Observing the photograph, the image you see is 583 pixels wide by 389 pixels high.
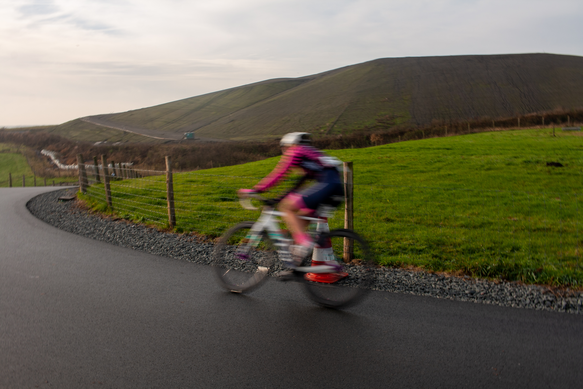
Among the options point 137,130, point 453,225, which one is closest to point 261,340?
point 453,225

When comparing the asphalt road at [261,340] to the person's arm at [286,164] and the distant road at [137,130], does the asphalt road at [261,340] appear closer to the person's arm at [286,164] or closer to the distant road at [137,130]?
the person's arm at [286,164]

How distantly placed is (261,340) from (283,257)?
120cm

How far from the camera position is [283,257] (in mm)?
5129

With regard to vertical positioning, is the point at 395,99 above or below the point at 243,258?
above

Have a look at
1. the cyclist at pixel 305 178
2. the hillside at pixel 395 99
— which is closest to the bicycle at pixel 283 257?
the cyclist at pixel 305 178

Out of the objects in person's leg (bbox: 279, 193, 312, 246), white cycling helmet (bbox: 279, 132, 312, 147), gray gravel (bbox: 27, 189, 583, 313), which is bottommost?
gray gravel (bbox: 27, 189, 583, 313)

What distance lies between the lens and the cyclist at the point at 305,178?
4738 mm

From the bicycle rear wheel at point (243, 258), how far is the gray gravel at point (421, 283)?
150 cm

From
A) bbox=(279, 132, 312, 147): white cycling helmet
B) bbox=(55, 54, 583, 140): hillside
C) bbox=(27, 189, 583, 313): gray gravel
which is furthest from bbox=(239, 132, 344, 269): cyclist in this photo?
bbox=(55, 54, 583, 140): hillside

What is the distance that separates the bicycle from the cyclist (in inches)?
5.1

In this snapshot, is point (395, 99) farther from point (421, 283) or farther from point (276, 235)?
point (276, 235)

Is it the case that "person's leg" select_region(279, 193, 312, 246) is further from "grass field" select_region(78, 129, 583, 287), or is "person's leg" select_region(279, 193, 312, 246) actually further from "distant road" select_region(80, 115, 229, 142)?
"distant road" select_region(80, 115, 229, 142)

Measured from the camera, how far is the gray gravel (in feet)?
16.6

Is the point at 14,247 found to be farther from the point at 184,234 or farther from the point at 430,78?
the point at 430,78
